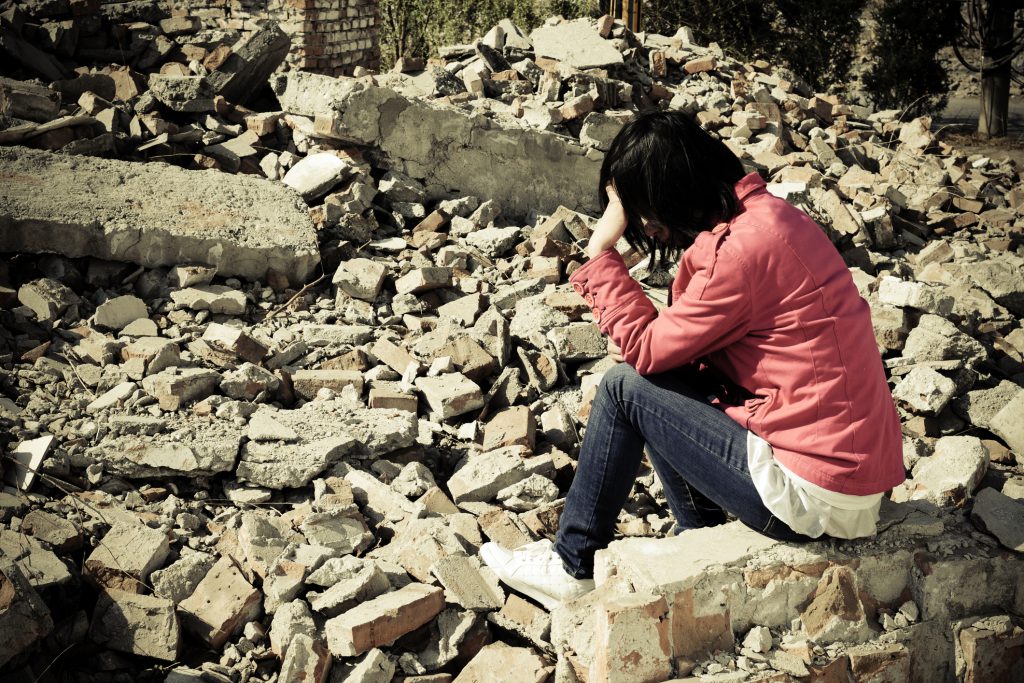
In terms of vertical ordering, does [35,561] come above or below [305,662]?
above

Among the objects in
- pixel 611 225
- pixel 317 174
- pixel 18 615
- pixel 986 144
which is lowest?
pixel 986 144

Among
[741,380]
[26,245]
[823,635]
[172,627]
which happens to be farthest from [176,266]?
[823,635]

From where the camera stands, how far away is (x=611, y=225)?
247 centimetres

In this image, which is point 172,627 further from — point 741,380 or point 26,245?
point 26,245

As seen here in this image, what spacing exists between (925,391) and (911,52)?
10650 millimetres

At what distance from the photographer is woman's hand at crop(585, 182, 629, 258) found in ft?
8.07

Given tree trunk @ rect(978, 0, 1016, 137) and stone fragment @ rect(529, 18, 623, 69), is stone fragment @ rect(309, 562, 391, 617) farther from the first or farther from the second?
tree trunk @ rect(978, 0, 1016, 137)

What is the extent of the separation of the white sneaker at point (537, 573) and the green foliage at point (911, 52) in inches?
458

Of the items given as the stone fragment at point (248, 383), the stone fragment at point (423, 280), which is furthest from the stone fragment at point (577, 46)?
the stone fragment at point (248, 383)

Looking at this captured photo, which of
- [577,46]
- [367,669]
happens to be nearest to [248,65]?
[577,46]

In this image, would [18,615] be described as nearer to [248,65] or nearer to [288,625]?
[288,625]

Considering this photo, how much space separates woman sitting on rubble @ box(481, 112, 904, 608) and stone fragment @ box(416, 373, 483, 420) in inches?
54.6

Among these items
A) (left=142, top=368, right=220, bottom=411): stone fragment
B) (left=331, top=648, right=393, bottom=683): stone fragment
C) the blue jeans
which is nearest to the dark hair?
the blue jeans

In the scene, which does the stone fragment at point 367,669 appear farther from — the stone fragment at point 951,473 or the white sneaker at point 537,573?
the stone fragment at point 951,473
